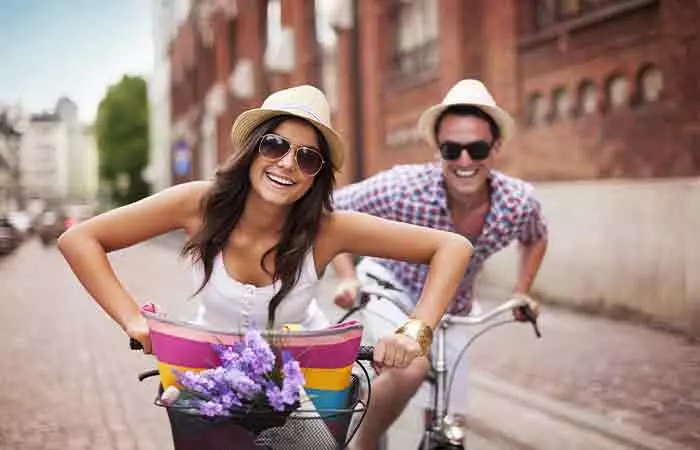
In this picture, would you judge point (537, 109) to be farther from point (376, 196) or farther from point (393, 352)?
point (393, 352)

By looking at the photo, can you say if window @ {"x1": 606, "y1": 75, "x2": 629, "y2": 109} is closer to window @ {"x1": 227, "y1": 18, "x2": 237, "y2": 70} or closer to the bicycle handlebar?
the bicycle handlebar

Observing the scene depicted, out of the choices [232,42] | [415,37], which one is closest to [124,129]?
[232,42]

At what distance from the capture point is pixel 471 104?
3.51 m

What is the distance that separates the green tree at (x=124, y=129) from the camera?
58094 mm

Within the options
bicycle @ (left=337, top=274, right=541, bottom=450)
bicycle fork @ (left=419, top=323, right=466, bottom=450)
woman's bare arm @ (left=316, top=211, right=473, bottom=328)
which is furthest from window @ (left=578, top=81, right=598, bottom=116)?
woman's bare arm @ (left=316, top=211, right=473, bottom=328)

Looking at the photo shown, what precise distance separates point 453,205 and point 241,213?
1.18 m

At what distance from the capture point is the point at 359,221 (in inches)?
108

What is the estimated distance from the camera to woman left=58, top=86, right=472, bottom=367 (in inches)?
101

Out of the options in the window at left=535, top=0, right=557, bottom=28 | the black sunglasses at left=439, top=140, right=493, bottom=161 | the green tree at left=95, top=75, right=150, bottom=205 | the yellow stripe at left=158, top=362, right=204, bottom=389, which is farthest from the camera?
the green tree at left=95, top=75, right=150, bottom=205

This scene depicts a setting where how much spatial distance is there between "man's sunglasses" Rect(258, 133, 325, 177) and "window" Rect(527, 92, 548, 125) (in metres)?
9.05

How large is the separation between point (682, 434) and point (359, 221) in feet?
10.1

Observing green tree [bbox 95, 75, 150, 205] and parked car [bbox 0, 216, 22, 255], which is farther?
green tree [bbox 95, 75, 150, 205]

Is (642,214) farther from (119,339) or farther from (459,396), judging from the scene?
(459,396)

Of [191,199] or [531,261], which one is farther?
[531,261]
